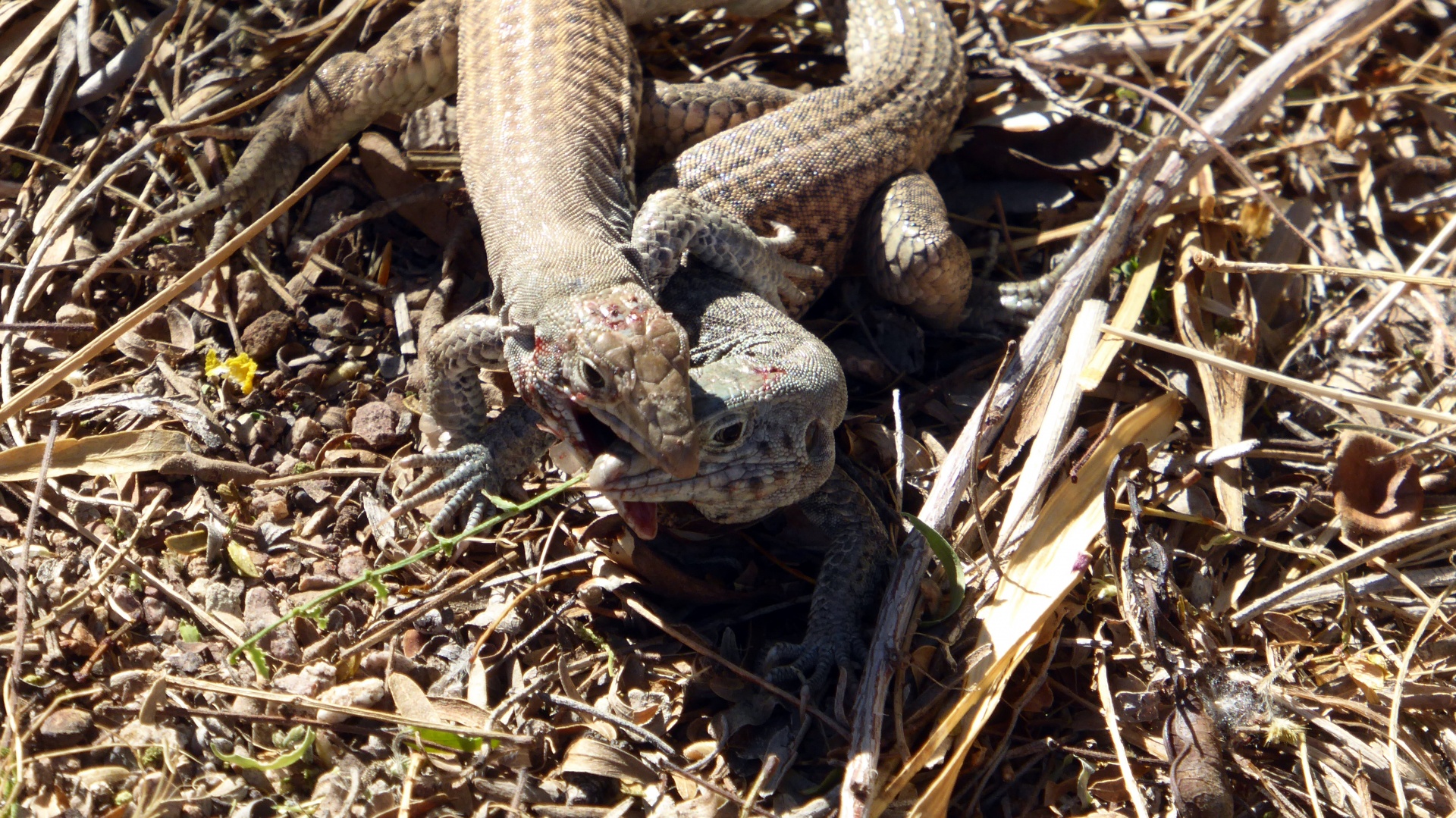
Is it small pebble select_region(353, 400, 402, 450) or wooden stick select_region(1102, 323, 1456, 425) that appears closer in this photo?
wooden stick select_region(1102, 323, 1456, 425)

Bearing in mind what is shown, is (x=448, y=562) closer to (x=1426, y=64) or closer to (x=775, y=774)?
(x=775, y=774)

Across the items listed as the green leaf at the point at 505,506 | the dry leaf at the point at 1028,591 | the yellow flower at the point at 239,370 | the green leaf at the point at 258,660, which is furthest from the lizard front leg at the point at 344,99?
the dry leaf at the point at 1028,591

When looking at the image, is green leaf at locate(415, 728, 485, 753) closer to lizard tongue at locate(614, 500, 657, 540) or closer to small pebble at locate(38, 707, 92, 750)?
lizard tongue at locate(614, 500, 657, 540)

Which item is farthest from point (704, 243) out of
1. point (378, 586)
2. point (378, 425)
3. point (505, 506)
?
point (378, 586)

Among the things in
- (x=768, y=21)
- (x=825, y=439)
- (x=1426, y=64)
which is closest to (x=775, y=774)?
(x=825, y=439)

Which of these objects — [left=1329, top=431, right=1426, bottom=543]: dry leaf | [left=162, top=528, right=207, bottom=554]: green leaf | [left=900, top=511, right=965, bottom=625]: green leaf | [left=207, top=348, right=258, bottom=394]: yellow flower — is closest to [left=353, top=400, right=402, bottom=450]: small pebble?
[left=207, top=348, right=258, bottom=394]: yellow flower

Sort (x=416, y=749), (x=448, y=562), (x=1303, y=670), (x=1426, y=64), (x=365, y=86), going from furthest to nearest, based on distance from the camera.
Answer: (x=1426, y=64)
(x=365, y=86)
(x=448, y=562)
(x=1303, y=670)
(x=416, y=749)

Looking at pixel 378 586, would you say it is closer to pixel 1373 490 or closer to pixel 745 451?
pixel 745 451
